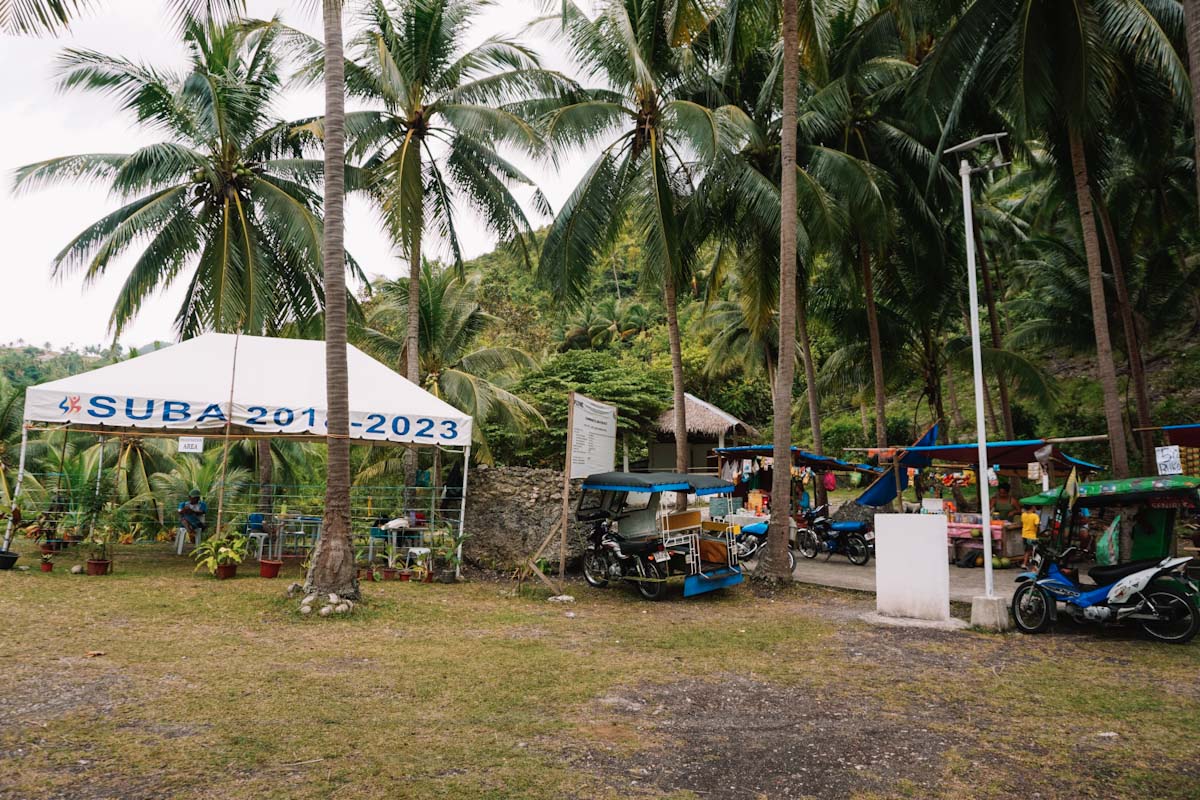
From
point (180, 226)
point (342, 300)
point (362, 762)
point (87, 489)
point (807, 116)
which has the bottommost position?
point (362, 762)

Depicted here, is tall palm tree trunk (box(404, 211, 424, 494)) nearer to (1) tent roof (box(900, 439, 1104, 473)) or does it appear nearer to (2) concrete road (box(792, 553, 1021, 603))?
(2) concrete road (box(792, 553, 1021, 603))

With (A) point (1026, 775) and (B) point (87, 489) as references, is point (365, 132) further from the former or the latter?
(A) point (1026, 775)

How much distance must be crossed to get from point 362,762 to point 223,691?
1984 mm

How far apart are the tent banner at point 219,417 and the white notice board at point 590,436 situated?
2.22 m

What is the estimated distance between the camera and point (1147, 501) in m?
8.98

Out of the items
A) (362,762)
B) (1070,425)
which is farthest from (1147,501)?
(1070,425)

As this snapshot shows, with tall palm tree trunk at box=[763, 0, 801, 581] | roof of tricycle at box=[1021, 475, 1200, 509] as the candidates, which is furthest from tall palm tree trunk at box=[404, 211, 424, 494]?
roof of tricycle at box=[1021, 475, 1200, 509]

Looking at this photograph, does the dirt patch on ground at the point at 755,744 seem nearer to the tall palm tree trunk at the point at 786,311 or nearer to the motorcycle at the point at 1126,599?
the motorcycle at the point at 1126,599

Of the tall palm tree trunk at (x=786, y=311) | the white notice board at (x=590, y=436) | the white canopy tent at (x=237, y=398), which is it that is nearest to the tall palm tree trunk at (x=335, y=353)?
the white canopy tent at (x=237, y=398)

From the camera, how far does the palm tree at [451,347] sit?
2212 centimetres

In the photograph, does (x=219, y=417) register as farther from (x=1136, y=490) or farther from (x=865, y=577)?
(x=1136, y=490)

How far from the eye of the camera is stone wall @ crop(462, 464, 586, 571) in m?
13.4

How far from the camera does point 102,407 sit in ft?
38.0

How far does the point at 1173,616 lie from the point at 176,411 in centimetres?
1288
